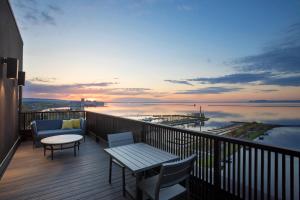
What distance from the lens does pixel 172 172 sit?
1.71 m

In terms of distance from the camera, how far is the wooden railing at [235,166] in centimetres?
171

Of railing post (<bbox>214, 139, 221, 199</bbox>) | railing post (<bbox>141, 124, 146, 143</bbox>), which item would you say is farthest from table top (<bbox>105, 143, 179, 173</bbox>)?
railing post (<bbox>141, 124, 146, 143</bbox>)

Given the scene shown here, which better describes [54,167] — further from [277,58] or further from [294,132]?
[294,132]

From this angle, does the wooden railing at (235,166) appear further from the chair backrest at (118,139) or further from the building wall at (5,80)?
the building wall at (5,80)

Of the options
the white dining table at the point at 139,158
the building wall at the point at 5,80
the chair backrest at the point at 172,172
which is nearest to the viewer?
the chair backrest at the point at 172,172

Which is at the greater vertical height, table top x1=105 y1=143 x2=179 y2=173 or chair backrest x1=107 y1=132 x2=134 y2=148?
chair backrest x1=107 y1=132 x2=134 y2=148

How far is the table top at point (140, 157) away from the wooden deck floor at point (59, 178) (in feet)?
2.25

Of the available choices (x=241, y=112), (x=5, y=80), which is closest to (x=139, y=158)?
(x=5, y=80)

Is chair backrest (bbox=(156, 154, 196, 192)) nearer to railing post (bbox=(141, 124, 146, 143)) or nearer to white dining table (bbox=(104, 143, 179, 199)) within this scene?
white dining table (bbox=(104, 143, 179, 199))

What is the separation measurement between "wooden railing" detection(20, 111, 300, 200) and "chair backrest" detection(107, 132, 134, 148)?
0.52 m

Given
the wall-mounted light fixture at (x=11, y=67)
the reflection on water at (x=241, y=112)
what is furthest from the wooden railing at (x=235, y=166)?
the reflection on water at (x=241, y=112)

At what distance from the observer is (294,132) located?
17391 millimetres

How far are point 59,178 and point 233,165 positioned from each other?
3.17 metres

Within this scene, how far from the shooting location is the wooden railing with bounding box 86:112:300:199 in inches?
67.4
